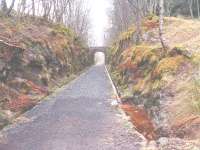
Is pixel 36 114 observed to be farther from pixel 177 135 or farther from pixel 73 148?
pixel 177 135

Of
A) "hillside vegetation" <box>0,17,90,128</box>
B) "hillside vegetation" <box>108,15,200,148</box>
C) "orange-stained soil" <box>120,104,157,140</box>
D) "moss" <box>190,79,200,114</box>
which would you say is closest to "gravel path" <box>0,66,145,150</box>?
"orange-stained soil" <box>120,104,157,140</box>

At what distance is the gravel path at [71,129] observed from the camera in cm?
1297

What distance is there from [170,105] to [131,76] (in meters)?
10.6

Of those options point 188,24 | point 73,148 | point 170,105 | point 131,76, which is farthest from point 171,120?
point 188,24

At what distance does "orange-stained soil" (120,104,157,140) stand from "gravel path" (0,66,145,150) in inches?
18.0

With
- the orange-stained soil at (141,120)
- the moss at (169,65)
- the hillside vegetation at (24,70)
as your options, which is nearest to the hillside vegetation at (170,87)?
the moss at (169,65)

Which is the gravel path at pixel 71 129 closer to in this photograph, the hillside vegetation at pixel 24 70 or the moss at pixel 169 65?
the hillside vegetation at pixel 24 70

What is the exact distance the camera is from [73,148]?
12.5 meters

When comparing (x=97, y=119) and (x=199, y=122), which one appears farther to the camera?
(x=97, y=119)

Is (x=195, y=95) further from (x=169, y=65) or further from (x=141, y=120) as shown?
(x=169, y=65)

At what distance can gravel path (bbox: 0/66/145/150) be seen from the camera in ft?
42.5

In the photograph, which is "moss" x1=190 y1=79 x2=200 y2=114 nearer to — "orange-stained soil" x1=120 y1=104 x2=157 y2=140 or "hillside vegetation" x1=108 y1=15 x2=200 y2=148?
"hillside vegetation" x1=108 y1=15 x2=200 y2=148

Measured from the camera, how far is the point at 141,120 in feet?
54.7

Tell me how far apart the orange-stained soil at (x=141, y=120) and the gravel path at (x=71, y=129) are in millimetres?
458
